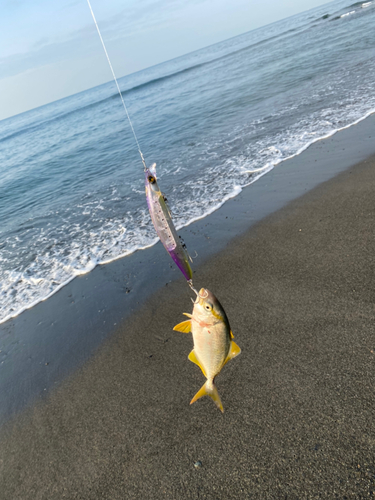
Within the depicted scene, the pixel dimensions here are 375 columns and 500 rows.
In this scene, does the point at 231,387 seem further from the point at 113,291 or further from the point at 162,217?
the point at 113,291

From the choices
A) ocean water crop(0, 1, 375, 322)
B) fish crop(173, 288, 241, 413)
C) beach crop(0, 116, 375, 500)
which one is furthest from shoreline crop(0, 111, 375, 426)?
fish crop(173, 288, 241, 413)

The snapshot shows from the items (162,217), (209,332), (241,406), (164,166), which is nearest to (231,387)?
(241,406)

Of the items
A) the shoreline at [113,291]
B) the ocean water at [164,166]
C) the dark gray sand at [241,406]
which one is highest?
the ocean water at [164,166]

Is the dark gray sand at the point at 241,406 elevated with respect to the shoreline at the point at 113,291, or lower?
lower

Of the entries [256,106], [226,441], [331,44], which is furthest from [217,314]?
[331,44]

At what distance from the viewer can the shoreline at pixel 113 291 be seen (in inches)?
226

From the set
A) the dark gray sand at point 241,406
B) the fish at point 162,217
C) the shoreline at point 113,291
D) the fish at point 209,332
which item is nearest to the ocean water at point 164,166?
the shoreline at point 113,291

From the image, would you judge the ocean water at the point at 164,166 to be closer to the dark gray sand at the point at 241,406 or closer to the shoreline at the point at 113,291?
the shoreline at the point at 113,291

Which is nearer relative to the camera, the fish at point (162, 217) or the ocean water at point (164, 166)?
the fish at point (162, 217)

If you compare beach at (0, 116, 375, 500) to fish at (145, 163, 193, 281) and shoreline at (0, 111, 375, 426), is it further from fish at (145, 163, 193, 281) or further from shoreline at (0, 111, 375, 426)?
fish at (145, 163, 193, 281)

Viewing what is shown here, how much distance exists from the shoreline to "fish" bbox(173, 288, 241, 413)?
357 cm

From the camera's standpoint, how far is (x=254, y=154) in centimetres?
1206

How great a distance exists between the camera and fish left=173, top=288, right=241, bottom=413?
2.49 metres

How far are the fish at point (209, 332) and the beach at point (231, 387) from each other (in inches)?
55.1
